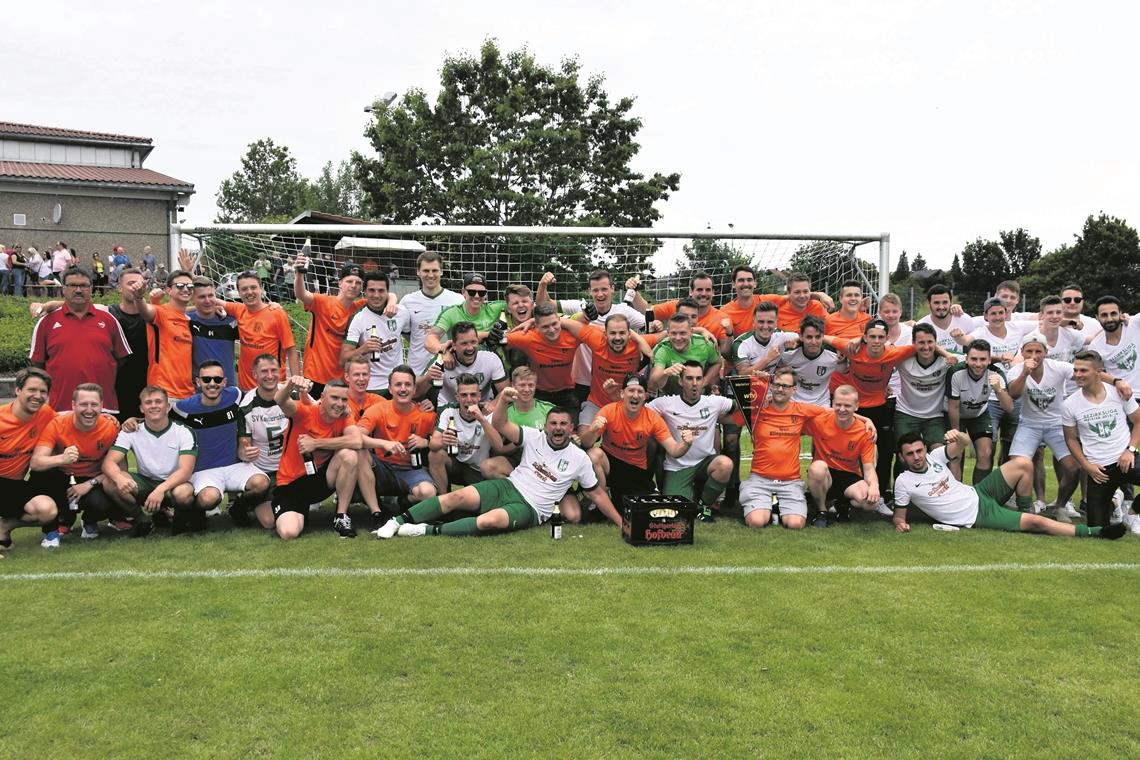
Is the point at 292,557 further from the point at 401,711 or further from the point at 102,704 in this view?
the point at 401,711

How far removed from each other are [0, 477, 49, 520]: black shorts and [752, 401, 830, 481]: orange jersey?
5623mm

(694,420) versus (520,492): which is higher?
(694,420)

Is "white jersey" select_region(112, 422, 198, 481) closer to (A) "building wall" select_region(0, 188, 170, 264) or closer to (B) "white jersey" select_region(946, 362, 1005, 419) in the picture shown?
(B) "white jersey" select_region(946, 362, 1005, 419)

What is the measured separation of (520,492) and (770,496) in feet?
6.96

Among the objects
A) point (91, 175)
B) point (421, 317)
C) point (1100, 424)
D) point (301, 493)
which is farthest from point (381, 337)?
point (91, 175)

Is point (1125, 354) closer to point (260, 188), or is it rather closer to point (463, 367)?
point (463, 367)

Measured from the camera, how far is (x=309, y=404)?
673 cm

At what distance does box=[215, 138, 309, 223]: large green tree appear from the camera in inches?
2586

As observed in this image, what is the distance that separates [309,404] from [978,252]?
53.9m

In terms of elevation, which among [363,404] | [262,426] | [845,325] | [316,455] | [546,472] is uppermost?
[845,325]

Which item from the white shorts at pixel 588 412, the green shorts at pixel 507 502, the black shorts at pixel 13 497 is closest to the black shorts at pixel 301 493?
the green shorts at pixel 507 502

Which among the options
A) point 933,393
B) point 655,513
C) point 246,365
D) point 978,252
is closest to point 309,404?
point 246,365

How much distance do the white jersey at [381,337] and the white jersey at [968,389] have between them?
194 inches

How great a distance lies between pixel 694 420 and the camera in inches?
284
